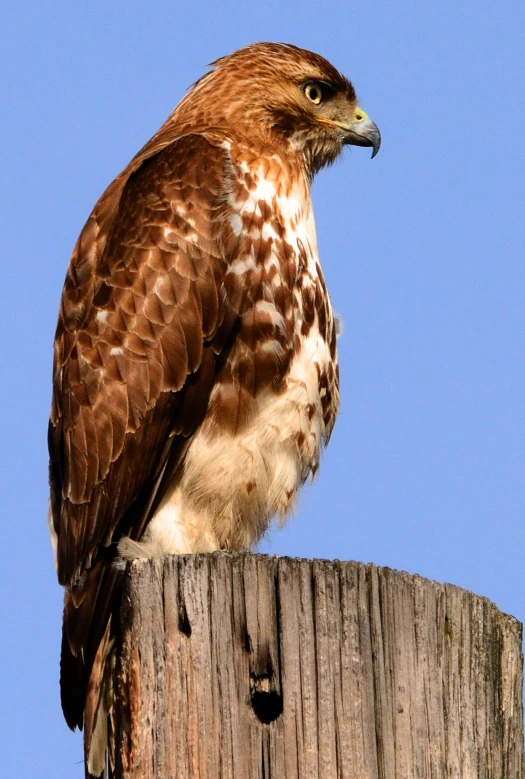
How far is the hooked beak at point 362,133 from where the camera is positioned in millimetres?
7082

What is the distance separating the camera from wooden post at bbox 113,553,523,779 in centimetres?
332

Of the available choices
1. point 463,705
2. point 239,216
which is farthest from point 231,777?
point 239,216

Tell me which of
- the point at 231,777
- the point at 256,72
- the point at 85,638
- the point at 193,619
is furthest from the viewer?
the point at 256,72

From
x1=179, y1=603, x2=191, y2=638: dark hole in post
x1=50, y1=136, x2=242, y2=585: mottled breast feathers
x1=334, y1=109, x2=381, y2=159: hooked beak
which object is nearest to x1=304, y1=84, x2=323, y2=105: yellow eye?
x1=334, y1=109, x2=381, y2=159: hooked beak

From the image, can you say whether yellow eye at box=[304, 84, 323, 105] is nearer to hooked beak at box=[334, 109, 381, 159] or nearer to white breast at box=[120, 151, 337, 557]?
hooked beak at box=[334, 109, 381, 159]

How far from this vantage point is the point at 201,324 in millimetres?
5574

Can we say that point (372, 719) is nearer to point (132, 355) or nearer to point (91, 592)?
point (91, 592)

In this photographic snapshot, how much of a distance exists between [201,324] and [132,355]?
Result: 0.37m

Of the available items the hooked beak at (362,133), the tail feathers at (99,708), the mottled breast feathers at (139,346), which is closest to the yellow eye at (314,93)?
the hooked beak at (362,133)

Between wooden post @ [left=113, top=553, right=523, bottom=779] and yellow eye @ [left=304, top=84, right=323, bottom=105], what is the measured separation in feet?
13.2

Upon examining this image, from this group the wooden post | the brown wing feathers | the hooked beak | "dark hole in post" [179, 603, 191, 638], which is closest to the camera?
the wooden post

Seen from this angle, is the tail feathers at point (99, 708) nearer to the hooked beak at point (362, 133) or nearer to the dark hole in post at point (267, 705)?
the dark hole in post at point (267, 705)

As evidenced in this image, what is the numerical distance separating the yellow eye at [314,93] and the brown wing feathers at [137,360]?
4.22 ft

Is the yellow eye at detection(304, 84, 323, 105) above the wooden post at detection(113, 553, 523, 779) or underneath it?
above
